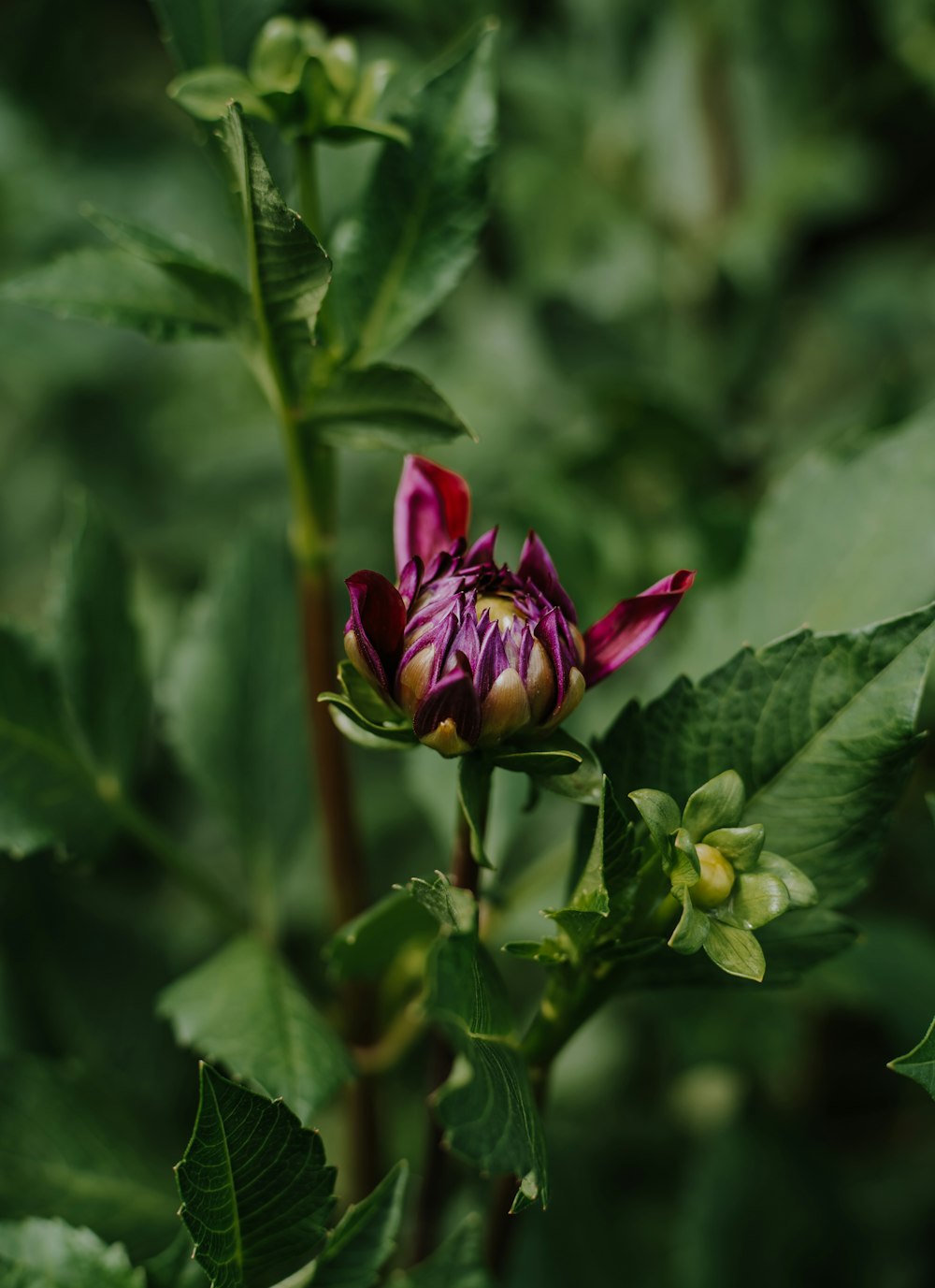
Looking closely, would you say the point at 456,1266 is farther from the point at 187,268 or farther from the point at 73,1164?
the point at 187,268

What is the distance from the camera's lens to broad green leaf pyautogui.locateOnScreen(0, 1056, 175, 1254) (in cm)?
71

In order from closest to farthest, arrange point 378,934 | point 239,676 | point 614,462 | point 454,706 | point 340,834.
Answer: point 454,706 < point 378,934 < point 340,834 < point 239,676 < point 614,462

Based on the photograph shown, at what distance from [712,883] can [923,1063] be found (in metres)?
0.09

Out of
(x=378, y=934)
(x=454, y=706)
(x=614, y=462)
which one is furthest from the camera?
(x=614, y=462)

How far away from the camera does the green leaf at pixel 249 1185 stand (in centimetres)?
49

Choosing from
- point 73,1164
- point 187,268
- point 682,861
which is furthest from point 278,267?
point 73,1164

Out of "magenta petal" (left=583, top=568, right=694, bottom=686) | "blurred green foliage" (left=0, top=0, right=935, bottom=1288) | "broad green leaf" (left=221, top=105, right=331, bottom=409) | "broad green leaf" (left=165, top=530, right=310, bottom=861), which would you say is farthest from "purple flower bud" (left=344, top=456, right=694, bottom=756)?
"broad green leaf" (left=165, top=530, right=310, bottom=861)

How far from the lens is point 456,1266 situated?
0.59 metres

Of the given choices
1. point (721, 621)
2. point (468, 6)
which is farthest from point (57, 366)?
point (721, 621)

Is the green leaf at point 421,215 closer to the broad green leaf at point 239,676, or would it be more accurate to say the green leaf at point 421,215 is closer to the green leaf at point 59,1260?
the broad green leaf at point 239,676

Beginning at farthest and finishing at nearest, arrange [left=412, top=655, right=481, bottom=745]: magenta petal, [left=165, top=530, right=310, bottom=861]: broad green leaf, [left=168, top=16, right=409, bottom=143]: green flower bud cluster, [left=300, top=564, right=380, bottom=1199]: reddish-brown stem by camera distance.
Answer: [left=165, top=530, right=310, bottom=861]: broad green leaf
[left=300, top=564, right=380, bottom=1199]: reddish-brown stem
[left=168, top=16, right=409, bottom=143]: green flower bud cluster
[left=412, top=655, right=481, bottom=745]: magenta petal

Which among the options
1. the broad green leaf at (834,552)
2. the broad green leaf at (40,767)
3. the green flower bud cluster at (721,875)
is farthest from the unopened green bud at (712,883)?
the broad green leaf at (40,767)

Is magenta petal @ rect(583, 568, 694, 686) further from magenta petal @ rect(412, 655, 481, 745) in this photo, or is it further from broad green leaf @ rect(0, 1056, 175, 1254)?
broad green leaf @ rect(0, 1056, 175, 1254)

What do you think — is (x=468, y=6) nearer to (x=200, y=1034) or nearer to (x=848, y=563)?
(x=848, y=563)
